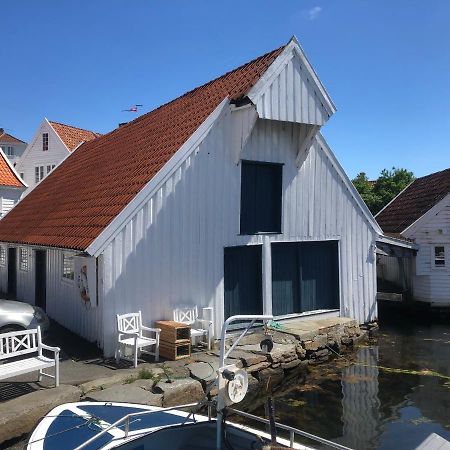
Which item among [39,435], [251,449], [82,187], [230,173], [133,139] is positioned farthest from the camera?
[133,139]

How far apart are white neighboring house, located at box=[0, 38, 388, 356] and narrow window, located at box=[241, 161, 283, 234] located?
0.03 meters

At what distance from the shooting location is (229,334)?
11.6m

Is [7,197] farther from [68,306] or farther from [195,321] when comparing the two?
[195,321]

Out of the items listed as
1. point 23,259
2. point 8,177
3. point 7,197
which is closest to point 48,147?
point 8,177

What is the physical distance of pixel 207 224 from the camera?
11.3 m

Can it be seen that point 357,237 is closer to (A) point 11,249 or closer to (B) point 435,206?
(B) point 435,206

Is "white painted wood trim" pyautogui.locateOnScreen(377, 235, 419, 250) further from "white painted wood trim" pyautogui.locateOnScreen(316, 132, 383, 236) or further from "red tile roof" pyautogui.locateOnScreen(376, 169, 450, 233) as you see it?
"red tile roof" pyautogui.locateOnScreen(376, 169, 450, 233)

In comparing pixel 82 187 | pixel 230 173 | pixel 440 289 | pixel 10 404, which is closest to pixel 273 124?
pixel 230 173

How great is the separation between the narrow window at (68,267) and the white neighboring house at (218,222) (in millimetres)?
42

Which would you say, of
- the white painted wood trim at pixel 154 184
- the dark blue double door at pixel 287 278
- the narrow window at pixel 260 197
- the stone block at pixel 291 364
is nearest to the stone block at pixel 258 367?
the stone block at pixel 291 364

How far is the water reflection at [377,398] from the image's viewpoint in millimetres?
7688

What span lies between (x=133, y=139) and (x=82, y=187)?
97.7 inches

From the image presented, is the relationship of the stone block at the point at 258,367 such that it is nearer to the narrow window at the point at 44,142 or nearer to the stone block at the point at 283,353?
the stone block at the point at 283,353

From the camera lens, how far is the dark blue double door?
39.6 feet
